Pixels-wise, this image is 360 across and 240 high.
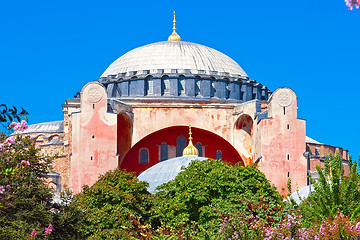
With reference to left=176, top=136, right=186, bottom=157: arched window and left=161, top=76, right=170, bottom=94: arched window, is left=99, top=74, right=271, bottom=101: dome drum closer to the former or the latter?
left=161, top=76, right=170, bottom=94: arched window

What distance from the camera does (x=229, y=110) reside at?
156ft

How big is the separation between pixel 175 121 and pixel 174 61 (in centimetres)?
581

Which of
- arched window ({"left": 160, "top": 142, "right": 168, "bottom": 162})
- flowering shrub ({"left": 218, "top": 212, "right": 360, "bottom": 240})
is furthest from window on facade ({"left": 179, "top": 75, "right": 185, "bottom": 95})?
flowering shrub ({"left": 218, "top": 212, "right": 360, "bottom": 240})

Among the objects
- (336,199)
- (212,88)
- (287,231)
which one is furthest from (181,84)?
(287,231)

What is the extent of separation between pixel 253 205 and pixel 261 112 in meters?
19.8

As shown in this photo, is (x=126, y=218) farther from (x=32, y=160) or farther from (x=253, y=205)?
(x=32, y=160)

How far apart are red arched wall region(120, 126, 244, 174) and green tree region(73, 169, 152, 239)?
1304 centimetres

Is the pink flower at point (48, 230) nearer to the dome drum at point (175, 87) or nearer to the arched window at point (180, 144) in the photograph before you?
the arched window at point (180, 144)

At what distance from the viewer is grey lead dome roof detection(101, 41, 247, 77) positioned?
167ft

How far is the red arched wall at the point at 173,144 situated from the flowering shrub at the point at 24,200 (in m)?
21.9

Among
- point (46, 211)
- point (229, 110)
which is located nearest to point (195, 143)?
point (229, 110)

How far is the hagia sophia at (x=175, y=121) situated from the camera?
43.6 meters

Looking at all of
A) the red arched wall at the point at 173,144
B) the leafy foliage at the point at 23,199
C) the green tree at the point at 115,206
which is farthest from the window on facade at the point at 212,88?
the leafy foliage at the point at 23,199

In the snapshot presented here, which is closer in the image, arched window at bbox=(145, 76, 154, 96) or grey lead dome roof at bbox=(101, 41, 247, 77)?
arched window at bbox=(145, 76, 154, 96)
